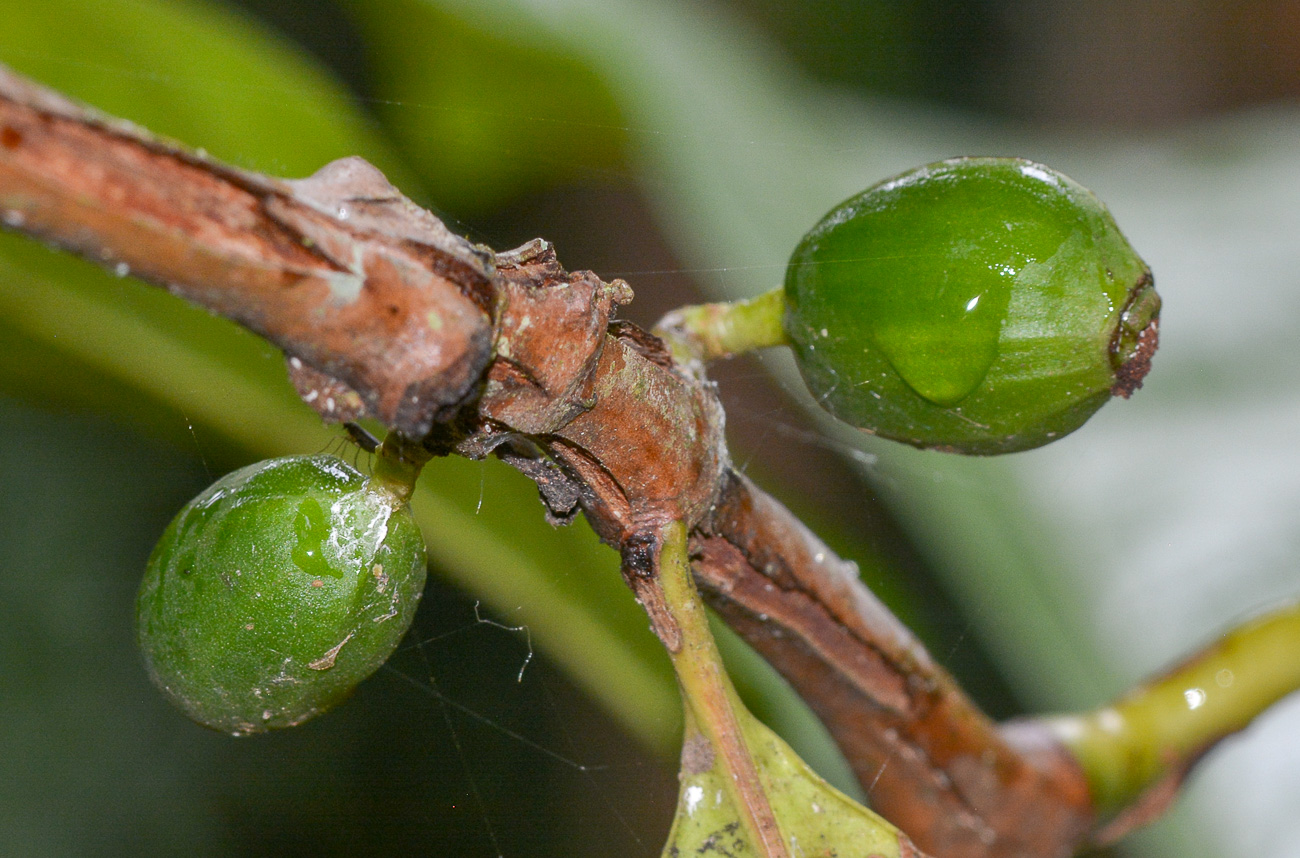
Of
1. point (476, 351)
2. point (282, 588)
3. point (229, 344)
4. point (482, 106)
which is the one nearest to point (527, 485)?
point (229, 344)

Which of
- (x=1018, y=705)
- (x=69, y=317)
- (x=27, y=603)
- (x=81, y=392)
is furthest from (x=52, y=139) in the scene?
(x=1018, y=705)

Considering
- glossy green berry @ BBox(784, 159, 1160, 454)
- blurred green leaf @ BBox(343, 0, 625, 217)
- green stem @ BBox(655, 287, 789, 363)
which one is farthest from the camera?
blurred green leaf @ BBox(343, 0, 625, 217)

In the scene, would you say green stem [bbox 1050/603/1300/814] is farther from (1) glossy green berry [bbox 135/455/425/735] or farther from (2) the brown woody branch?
(1) glossy green berry [bbox 135/455/425/735]

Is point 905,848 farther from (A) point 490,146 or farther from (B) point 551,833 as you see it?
(A) point 490,146

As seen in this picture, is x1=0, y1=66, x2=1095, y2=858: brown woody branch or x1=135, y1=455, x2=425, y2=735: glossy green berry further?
x1=135, y1=455, x2=425, y2=735: glossy green berry

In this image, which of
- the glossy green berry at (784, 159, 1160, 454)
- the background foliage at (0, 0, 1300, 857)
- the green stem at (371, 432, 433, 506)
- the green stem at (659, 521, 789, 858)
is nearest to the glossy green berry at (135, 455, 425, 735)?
the green stem at (371, 432, 433, 506)

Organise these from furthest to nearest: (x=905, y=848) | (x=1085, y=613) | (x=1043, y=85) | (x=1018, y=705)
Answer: (x=1043, y=85), (x=1018, y=705), (x=1085, y=613), (x=905, y=848)

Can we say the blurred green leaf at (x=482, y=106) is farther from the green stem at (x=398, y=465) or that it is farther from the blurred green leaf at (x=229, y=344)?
the green stem at (x=398, y=465)

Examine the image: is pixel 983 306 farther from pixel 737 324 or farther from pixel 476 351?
pixel 476 351

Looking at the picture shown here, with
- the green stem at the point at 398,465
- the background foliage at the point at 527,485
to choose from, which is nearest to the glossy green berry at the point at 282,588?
the green stem at the point at 398,465
